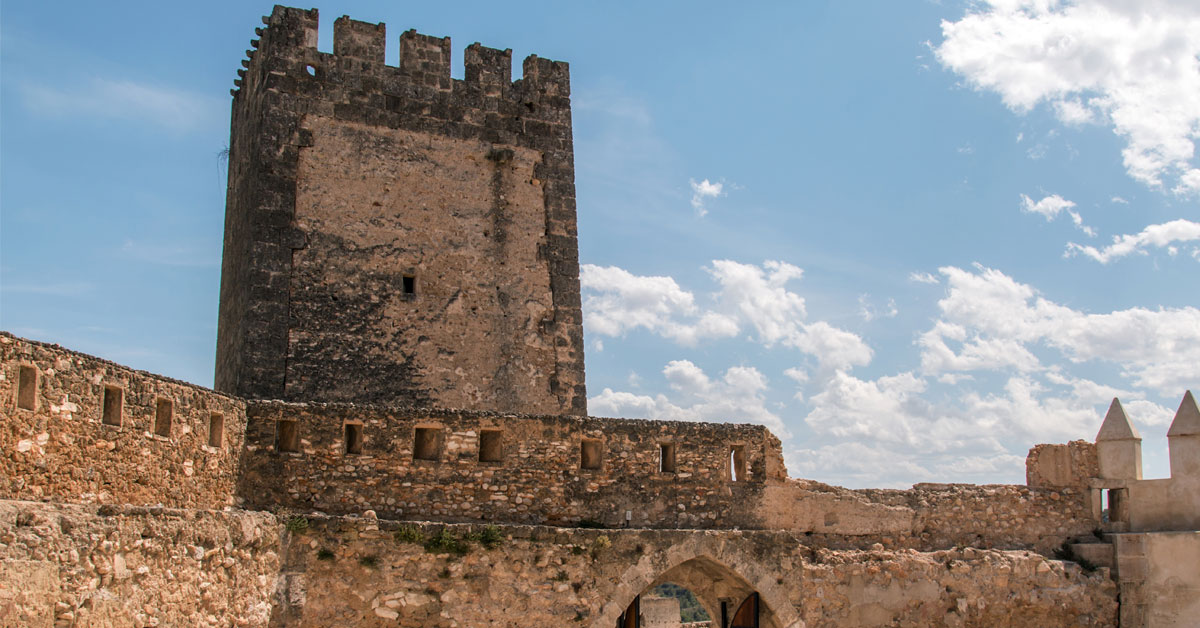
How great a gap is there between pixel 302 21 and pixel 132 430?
781 cm

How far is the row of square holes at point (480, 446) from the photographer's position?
1336cm

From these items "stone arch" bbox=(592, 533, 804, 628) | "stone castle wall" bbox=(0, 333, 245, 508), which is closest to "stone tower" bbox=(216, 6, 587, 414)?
"stone arch" bbox=(592, 533, 804, 628)

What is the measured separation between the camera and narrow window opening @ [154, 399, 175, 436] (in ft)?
37.8

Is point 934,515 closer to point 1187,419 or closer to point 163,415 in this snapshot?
point 1187,419

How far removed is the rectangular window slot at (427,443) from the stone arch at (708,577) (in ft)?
8.36

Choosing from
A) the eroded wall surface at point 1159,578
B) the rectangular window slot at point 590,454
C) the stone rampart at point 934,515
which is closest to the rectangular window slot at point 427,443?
the rectangular window slot at point 590,454

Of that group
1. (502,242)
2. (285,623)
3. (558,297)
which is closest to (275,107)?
(502,242)

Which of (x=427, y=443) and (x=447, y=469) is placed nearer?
(x=447, y=469)

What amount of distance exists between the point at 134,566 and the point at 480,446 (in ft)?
16.4

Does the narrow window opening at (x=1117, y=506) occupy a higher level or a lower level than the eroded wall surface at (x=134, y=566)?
higher

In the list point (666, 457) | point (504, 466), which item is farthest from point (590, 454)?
point (504, 466)

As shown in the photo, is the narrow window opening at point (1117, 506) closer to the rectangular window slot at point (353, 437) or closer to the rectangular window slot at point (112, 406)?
the rectangular window slot at point (353, 437)

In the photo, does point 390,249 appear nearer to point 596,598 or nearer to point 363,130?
point 363,130

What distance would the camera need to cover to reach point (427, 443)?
13977 mm
